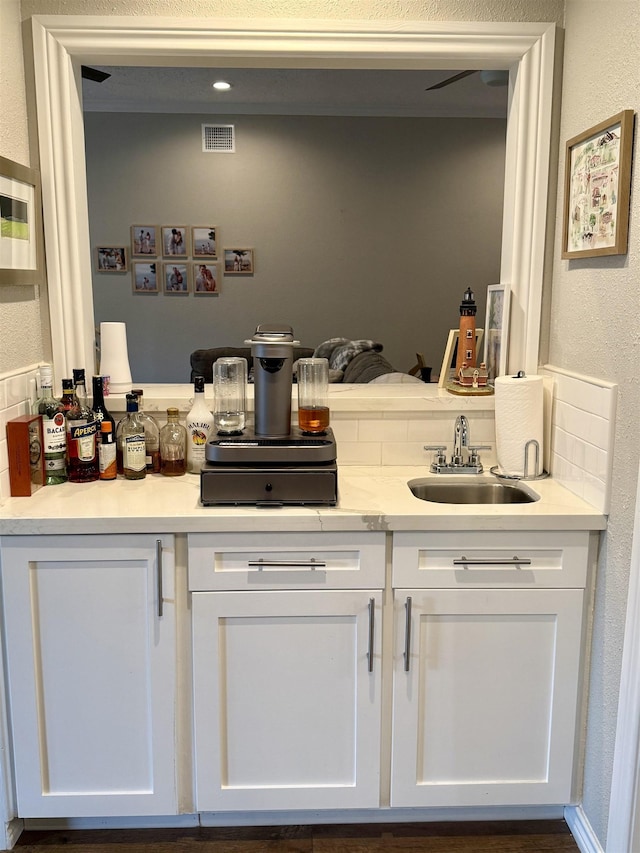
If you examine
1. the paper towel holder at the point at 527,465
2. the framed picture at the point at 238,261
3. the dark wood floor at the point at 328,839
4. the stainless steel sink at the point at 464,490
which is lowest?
the dark wood floor at the point at 328,839

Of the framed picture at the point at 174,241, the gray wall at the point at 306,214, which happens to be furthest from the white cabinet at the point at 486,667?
the framed picture at the point at 174,241

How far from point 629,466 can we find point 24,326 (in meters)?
1.64

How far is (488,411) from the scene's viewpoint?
229cm

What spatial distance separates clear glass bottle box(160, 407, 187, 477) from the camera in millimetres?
2127

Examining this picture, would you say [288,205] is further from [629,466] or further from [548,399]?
[629,466]

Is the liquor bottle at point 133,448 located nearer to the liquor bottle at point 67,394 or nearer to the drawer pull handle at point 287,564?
the liquor bottle at point 67,394

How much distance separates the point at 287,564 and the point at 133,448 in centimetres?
61

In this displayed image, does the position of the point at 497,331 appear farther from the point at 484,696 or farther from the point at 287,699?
the point at 287,699

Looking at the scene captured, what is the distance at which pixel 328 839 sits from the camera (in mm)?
1931

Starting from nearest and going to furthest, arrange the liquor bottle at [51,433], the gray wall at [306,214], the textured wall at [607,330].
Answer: the textured wall at [607,330] < the liquor bottle at [51,433] < the gray wall at [306,214]

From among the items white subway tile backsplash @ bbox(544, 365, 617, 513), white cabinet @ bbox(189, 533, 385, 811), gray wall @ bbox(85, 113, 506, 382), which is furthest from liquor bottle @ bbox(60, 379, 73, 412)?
gray wall @ bbox(85, 113, 506, 382)

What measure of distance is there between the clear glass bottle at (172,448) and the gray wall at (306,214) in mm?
4310

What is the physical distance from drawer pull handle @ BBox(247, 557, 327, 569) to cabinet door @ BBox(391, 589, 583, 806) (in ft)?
0.72

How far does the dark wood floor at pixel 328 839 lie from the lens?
1896 millimetres
